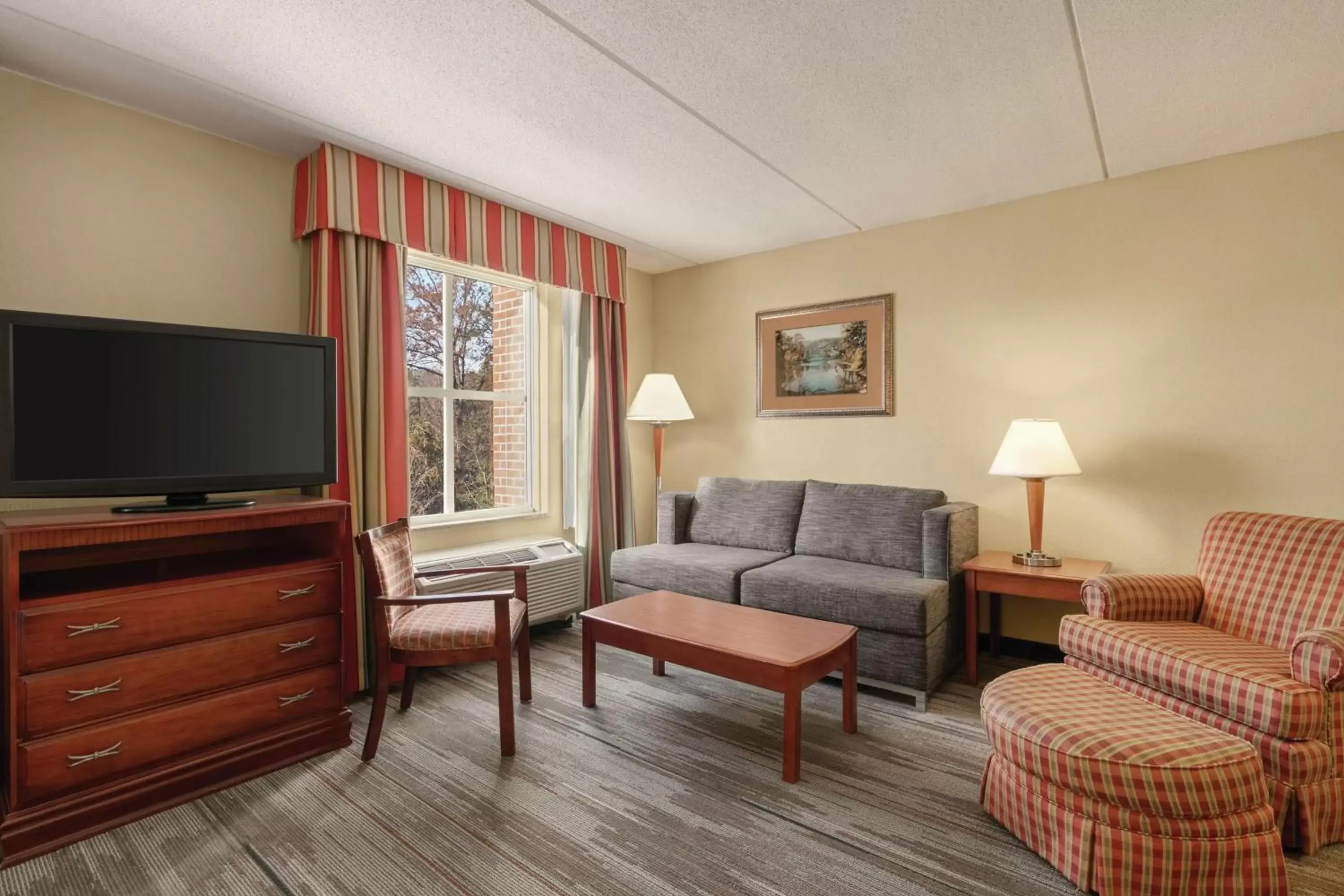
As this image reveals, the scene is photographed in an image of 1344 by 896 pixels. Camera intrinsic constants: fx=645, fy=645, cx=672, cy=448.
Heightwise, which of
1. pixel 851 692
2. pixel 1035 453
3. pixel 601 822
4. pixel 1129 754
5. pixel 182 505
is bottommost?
pixel 601 822

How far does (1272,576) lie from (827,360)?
95.1 inches

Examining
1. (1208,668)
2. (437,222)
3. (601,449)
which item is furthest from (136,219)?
(1208,668)

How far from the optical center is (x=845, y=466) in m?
→ 4.17

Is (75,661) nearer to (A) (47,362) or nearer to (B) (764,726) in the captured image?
(A) (47,362)

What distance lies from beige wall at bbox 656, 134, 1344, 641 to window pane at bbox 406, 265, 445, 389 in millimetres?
2258

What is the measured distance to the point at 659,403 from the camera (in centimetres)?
437

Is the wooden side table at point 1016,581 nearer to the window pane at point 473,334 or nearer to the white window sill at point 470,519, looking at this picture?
the white window sill at point 470,519

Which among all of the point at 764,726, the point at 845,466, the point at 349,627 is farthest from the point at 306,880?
the point at 845,466

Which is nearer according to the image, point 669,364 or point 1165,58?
point 1165,58

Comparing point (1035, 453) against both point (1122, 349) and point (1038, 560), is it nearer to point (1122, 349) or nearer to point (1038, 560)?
point (1038, 560)

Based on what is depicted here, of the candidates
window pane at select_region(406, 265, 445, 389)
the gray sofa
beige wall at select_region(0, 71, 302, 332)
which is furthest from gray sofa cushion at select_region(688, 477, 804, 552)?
beige wall at select_region(0, 71, 302, 332)

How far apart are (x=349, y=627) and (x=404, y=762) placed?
83 centimetres

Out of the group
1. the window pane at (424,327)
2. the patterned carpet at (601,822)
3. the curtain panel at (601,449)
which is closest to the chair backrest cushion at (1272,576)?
the patterned carpet at (601,822)

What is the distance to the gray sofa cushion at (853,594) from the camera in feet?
9.50
